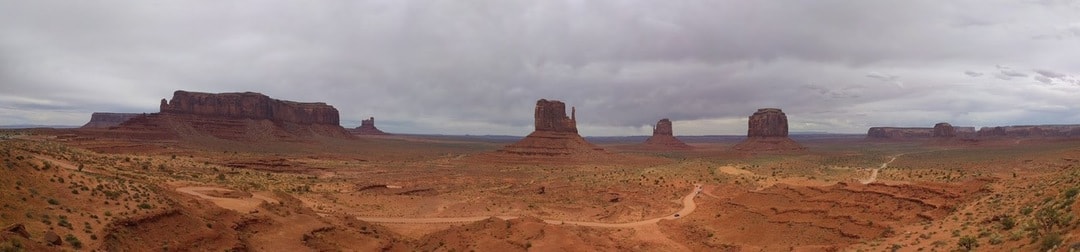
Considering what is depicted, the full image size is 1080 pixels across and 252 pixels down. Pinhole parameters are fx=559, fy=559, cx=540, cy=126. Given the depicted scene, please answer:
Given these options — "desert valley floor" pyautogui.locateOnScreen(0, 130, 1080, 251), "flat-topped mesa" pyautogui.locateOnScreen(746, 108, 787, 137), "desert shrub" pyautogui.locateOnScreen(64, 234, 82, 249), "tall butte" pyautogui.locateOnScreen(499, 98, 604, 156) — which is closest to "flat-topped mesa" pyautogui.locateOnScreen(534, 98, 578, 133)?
"tall butte" pyautogui.locateOnScreen(499, 98, 604, 156)

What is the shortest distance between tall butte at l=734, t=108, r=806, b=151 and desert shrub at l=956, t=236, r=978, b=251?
389ft

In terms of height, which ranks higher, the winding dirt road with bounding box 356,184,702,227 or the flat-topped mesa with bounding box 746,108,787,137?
the flat-topped mesa with bounding box 746,108,787,137

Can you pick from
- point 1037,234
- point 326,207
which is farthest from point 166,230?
point 1037,234

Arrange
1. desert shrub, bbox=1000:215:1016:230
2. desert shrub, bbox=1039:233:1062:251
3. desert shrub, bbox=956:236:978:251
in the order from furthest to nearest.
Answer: desert shrub, bbox=1000:215:1016:230 < desert shrub, bbox=956:236:978:251 < desert shrub, bbox=1039:233:1062:251

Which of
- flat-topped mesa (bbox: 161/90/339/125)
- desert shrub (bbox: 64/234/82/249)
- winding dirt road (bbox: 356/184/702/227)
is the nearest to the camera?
desert shrub (bbox: 64/234/82/249)

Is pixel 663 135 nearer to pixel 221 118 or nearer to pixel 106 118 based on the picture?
pixel 221 118

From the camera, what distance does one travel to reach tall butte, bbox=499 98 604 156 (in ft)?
306

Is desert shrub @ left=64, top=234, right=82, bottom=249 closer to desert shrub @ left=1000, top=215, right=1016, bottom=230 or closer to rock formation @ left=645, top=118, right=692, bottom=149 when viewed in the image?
desert shrub @ left=1000, top=215, right=1016, bottom=230

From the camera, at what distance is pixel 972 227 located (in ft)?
65.9

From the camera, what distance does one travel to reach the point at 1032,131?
18738 centimetres

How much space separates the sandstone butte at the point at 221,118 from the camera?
110m

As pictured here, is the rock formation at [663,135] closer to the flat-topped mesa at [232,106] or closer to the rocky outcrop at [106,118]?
the flat-topped mesa at [232,106]

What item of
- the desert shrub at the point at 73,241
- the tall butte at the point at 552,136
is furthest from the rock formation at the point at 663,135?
the desert shrub at the point at 73,241

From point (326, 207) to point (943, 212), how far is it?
34042 millimetres
